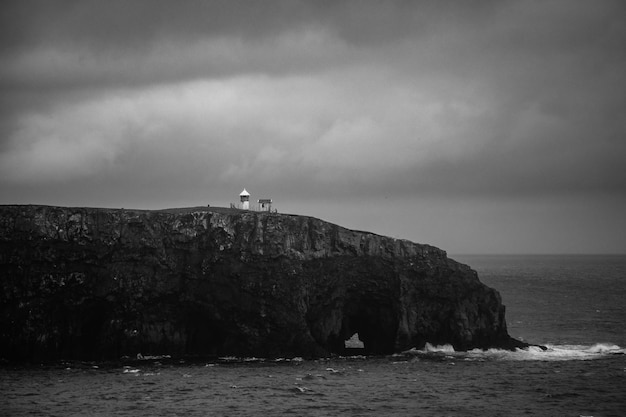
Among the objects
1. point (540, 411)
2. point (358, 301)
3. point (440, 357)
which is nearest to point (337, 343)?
point (358, 301)

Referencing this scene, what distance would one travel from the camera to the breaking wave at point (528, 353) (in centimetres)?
7994

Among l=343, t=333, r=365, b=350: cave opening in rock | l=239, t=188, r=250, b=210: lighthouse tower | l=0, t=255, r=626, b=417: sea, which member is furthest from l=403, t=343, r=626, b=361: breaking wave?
l=239, t=188, r=250, b=210: lighthouse tower

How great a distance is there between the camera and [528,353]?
82.4m

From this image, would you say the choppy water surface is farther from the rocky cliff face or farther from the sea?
the rocky cliff face

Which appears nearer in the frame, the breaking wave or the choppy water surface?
the choppy water surface

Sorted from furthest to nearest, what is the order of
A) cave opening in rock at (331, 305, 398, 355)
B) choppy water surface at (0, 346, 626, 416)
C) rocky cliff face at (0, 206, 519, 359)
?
cave opening in rock at (331, 305, 398, 355), rocky cliff face at (0, 206, 519, 359), choppy water surface at (0, 346, 626, 416)

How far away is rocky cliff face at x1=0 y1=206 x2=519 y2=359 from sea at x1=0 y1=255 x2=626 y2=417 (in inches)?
107

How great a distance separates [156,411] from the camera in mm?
56719

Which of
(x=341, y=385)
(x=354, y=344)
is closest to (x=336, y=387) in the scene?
(x=341, y=385)

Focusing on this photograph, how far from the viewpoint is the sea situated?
57.9 metres

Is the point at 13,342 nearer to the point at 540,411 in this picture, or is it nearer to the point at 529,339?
the point at 540,411

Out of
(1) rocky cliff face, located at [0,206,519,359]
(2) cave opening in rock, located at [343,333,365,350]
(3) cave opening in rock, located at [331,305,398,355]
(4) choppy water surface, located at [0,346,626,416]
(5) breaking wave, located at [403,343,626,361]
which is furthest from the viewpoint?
(2) cave opening in rock, located at [343,333,365,350]

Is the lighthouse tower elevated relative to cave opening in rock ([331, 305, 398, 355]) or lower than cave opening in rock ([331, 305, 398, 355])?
elevated

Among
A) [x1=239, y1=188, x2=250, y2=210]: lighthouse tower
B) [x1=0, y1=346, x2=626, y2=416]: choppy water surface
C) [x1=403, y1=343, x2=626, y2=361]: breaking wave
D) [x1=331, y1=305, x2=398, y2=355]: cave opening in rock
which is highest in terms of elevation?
[x1=239, y1=188, x2=250, y2=210]: lighthouse tower
